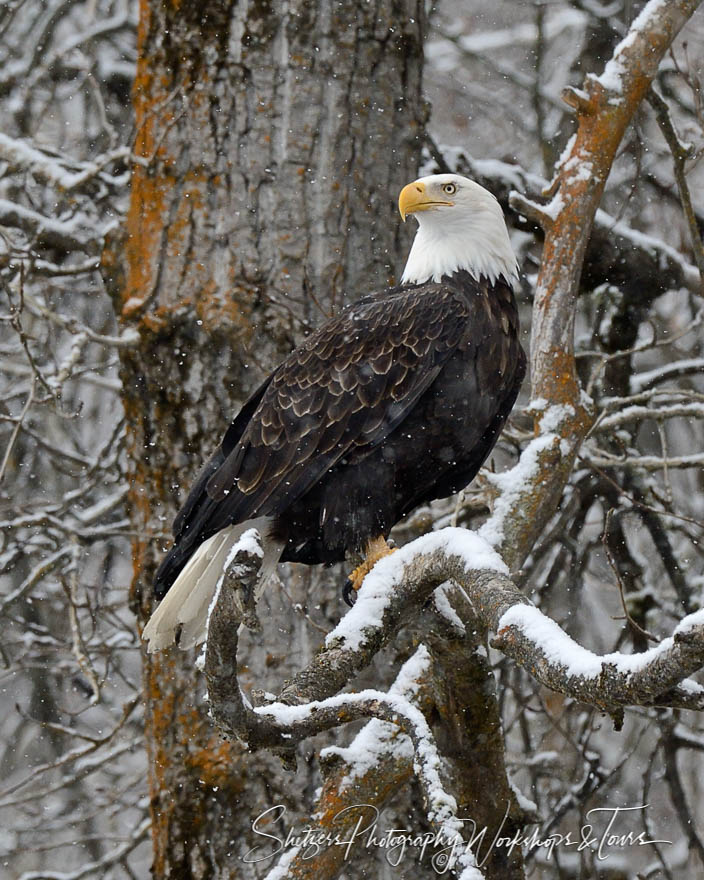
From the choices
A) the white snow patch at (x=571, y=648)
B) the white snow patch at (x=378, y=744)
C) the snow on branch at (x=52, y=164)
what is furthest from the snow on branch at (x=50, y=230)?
the white snow patch at (x=571, y=648)

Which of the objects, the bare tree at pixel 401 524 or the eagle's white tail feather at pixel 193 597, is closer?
the bare tree at pixel 401 524

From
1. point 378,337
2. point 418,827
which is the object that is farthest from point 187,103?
point 418,827

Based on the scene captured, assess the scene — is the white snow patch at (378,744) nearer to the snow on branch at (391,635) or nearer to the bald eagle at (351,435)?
the snow on branch at (391,635)

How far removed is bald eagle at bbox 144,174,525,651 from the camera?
3.50 metres

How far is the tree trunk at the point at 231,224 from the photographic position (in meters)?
4.01

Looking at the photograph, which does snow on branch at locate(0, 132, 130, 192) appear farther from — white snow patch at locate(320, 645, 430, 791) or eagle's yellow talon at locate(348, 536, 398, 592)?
white snow patch at locate(320, 645, 430, 791)

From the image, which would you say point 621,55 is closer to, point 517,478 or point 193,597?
point 517,478

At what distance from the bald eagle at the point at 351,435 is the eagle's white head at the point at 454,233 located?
135mm

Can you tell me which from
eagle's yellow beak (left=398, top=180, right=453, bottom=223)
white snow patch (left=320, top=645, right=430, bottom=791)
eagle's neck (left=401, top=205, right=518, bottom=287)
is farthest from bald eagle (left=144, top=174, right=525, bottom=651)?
white snow patch (left=320, top=645, right=430, bottom=791)

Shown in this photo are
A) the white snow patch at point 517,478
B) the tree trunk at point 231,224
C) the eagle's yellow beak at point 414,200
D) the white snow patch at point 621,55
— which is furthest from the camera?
the tree trunk at point 231,224

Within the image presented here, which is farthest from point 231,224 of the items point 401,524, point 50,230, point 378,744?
point 378,744

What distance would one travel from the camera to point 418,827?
3.96 m

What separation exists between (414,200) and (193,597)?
1429mm

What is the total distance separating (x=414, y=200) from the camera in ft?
12.5
